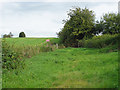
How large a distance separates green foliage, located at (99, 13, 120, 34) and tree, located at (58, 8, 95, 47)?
7.46ft

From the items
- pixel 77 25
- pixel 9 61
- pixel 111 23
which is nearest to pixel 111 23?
pixel 111 23

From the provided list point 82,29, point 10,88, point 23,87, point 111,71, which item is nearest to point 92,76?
point 111,71

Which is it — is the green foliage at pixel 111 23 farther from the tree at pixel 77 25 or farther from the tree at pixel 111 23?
the tree at pixel 77 25

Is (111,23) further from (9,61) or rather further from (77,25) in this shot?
(9,61)

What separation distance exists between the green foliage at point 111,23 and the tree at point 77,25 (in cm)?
227

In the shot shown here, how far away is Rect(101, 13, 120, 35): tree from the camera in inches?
1008

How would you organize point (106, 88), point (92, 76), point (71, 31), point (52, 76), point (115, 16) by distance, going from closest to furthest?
point (106, 88) < point (92, 76) < point (52, 76) < point (115, 16) < point (71, 31)

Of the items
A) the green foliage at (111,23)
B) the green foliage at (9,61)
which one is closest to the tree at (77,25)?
the green foliage at (111,23)

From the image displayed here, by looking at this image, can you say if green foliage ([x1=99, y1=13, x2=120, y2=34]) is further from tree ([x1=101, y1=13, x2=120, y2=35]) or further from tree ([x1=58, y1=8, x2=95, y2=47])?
tree ([x1=58, y1=8, x2=95, y2=47])

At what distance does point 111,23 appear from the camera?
25750 mm

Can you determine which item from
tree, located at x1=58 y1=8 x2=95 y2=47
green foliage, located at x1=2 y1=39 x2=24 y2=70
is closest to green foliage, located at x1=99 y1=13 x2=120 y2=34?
tree, located at x1=58 y1=8 x2=95 y2=47

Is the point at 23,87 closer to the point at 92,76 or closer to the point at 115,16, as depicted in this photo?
the point at 92,76

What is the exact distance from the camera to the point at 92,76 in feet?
17.2

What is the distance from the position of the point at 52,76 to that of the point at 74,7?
25.5 meters
